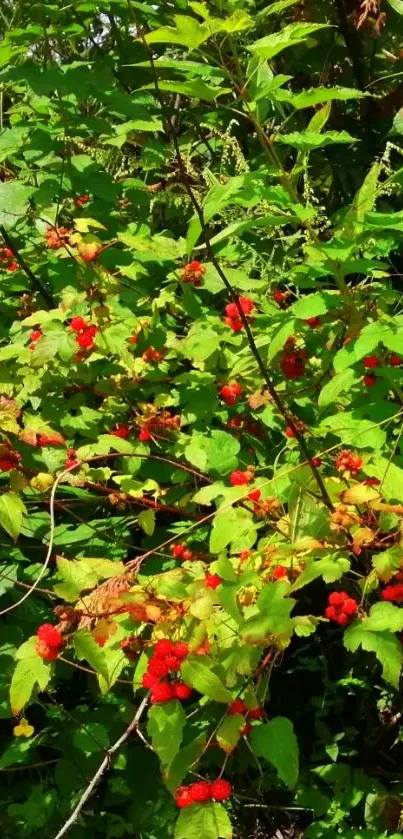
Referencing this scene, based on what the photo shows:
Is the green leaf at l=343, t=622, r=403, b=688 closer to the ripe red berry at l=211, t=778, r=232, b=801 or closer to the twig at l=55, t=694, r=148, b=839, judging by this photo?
the ripe red berry at l=211, t=778, r=232, b=801

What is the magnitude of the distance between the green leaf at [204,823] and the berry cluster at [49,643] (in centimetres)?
32

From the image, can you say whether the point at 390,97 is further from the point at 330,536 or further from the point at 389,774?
the point at 389,774

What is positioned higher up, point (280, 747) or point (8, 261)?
point (8, 261)

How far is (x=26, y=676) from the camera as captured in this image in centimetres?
141

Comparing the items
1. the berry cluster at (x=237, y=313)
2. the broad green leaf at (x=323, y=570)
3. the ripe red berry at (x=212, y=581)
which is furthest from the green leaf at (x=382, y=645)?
the berry cluster at (x=237, y=313)

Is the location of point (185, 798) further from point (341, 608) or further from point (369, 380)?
point (369, 380)

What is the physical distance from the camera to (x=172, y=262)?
2359 millimetres

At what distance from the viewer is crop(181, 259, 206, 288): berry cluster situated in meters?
2.16

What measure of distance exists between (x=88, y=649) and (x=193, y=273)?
1.11m

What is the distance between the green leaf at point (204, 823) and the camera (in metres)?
1.27

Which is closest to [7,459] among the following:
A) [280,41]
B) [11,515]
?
[11,515]

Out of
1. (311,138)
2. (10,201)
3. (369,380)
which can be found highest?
(10,201)

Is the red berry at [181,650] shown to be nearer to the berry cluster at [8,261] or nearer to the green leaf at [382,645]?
the green leaf at [382,645]

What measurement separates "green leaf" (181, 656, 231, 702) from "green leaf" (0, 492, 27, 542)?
443mm
